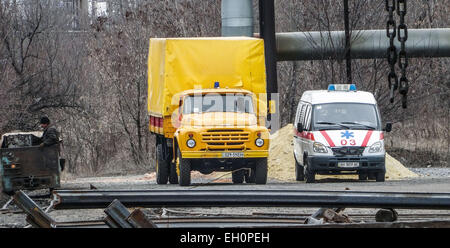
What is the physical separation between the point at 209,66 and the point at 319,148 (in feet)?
11.5

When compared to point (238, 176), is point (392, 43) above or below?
above

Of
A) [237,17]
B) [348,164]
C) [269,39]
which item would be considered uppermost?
[237,17]

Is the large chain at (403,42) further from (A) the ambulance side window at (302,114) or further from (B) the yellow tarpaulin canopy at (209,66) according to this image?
(A) the ambulance side window at (302,114)

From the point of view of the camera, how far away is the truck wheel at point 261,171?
24031mm

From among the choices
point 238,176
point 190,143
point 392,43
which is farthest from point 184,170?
point 392,43

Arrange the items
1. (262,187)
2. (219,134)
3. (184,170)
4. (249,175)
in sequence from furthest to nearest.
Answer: (249,175) < (184,170) < (219,134) < (262,187)

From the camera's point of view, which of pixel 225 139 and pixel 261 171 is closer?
pixel 225 139

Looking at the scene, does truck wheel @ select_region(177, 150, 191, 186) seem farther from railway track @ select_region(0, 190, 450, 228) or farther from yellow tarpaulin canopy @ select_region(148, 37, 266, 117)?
railway track @ select_region(0, 190, 450, 228)

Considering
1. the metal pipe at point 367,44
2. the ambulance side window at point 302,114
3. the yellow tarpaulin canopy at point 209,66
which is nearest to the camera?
the yellow tarpaulin canopy at point 209,66

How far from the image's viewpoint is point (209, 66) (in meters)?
25.3

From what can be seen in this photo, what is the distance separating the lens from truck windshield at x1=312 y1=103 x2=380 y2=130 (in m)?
25.9

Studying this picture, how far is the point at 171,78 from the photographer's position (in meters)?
25.2

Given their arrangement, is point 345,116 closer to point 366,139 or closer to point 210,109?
point 366,139

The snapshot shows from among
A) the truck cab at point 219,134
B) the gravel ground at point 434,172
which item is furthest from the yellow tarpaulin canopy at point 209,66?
the gravel ground at point 434,172
